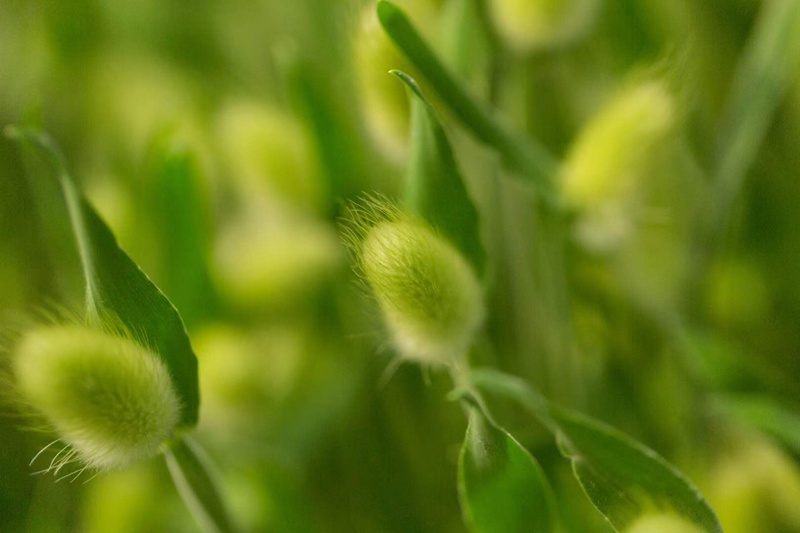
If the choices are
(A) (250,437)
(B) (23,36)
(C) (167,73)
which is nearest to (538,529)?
(A) (250,437)

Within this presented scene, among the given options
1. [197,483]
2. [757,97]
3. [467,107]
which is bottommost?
[197,483]

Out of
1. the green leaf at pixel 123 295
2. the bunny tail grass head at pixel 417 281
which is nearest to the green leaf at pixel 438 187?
the bunny tail grass head at pixel 417 281

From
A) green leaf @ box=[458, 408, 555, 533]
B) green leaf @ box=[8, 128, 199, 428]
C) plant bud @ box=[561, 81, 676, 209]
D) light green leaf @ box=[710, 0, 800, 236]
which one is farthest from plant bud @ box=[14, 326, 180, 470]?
light green leaf @ box=[710, 0, 800, 236]

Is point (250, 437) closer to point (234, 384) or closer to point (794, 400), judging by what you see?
point (234, 384)

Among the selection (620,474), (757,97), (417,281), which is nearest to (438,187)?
(417,281)

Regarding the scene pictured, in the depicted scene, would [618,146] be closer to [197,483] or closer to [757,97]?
[757,97]

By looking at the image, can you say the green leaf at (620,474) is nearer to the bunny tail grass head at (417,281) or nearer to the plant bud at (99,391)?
the bunny tail grass head at (417,281)
